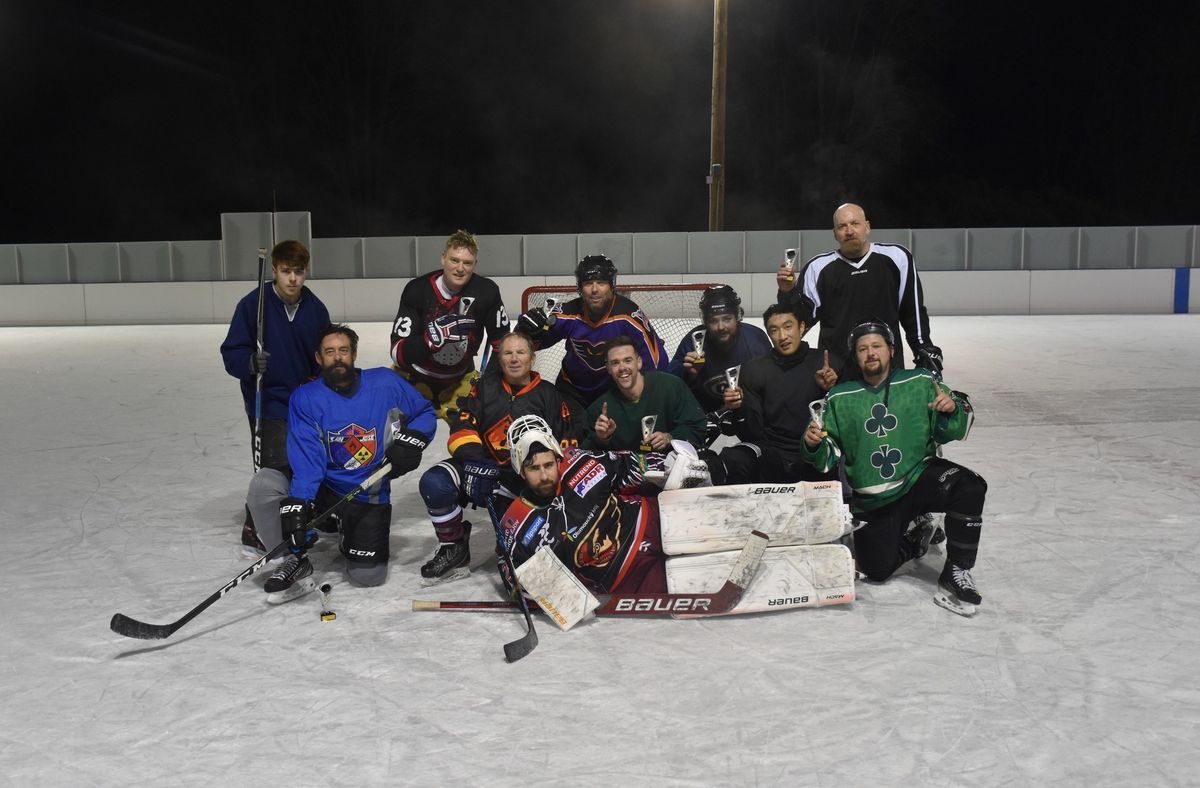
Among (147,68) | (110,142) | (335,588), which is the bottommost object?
(335,588)

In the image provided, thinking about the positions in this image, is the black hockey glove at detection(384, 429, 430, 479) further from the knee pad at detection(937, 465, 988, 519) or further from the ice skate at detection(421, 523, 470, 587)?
the knee pad at detection(937, 465, 988, 519)

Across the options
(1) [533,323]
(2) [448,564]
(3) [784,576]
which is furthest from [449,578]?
(3) [784,576]

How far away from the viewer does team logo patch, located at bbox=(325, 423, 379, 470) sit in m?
3.69

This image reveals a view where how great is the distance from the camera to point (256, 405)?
13.4ft

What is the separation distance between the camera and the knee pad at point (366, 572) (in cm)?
362

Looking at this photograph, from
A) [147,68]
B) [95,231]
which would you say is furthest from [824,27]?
[95,231]

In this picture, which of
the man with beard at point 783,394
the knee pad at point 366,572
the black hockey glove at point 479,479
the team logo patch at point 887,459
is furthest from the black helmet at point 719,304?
the knee pad at point 366,572

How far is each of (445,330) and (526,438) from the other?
1.10m

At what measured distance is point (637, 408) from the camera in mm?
3918

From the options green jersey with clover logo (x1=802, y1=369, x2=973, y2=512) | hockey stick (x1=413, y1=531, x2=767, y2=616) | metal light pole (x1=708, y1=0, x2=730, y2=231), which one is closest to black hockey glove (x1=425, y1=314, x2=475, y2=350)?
hockey stick (x1=413, y1=531, x2=767, y2=616)

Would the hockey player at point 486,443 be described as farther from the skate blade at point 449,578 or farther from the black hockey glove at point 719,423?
the black hockey glove at point 719,423

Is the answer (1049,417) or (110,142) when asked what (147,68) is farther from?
(1049,417)

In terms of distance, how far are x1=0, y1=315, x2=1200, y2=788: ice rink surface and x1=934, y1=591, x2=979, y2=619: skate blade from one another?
4 centimetres

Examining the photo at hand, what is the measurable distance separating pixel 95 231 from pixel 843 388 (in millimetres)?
28181
